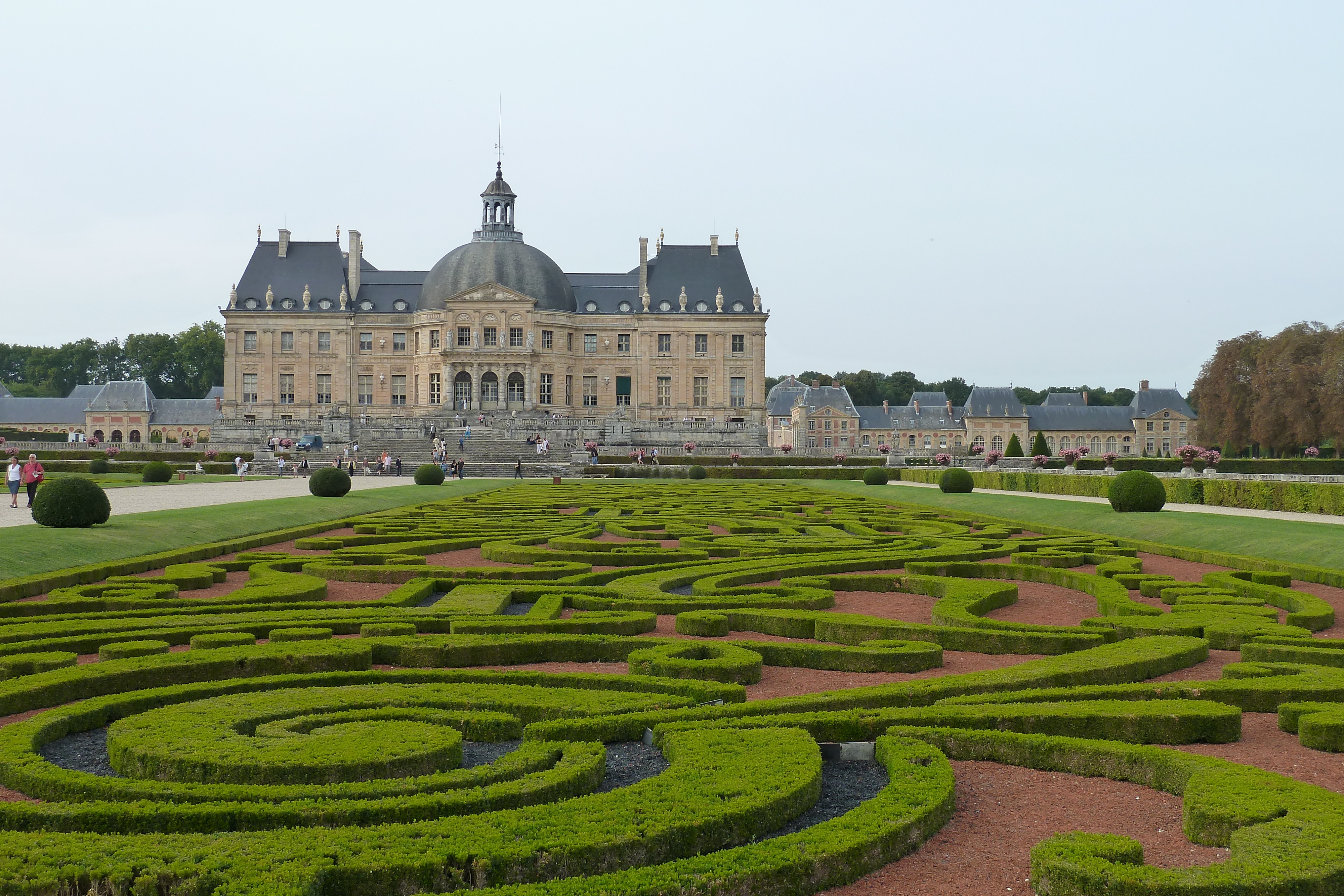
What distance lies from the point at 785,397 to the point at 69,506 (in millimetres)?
105566

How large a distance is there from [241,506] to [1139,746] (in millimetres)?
18731

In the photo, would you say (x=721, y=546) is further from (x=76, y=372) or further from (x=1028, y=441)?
(x=76, y=372)

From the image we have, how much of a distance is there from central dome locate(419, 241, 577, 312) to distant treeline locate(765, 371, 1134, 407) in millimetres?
45786

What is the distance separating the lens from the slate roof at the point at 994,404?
106062mm

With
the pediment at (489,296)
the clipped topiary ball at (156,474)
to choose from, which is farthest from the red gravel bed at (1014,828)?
the pediment at (489,296)

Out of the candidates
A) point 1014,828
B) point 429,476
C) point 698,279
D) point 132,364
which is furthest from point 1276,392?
point 132,364

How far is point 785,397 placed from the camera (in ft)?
388

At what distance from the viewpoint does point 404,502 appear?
24.5 m

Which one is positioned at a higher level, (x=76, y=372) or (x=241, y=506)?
(x=76, y=372)

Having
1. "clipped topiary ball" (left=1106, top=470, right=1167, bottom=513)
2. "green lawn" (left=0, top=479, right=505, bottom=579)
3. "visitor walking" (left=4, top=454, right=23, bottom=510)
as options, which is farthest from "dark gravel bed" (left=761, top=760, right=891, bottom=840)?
"visitor walking" (left=4, top=454, right=23, bottom=510)

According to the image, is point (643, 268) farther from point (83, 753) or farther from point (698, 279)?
point (83, 753)

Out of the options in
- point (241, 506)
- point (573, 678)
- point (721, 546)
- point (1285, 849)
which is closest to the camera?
point (1285, 849)

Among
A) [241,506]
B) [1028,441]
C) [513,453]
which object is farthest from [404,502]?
[1028,441]

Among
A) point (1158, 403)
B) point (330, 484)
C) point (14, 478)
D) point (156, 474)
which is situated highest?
point (1158, 403)
